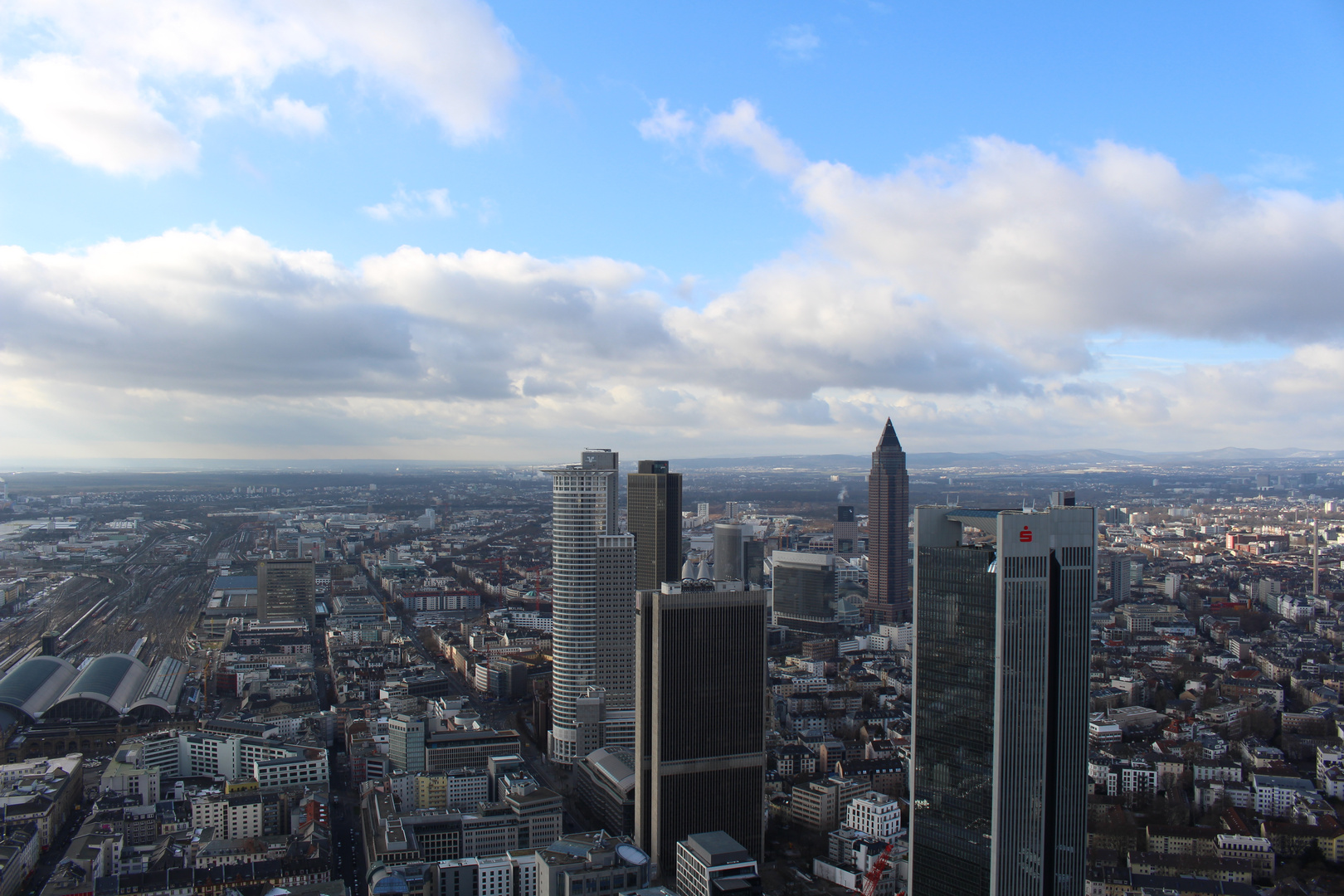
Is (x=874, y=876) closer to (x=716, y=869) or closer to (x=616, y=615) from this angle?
(x=716, y=869)

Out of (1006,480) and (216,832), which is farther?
(1006,480)

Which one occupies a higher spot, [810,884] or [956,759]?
[956,759]

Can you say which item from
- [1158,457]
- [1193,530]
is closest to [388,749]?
[1193,530]

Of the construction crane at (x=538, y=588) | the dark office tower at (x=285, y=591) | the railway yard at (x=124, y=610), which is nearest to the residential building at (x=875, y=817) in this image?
the railway yard at (x=124, y=610)

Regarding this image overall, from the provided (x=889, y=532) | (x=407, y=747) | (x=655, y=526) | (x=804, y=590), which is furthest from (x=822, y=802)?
(x=889, y=532)

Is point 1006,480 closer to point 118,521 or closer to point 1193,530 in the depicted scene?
point 1193,530

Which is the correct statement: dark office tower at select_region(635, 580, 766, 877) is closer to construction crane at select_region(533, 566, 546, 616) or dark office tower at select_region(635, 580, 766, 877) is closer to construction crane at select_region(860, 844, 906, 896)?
construction crane at select_region(860, 844, 906, 896)
